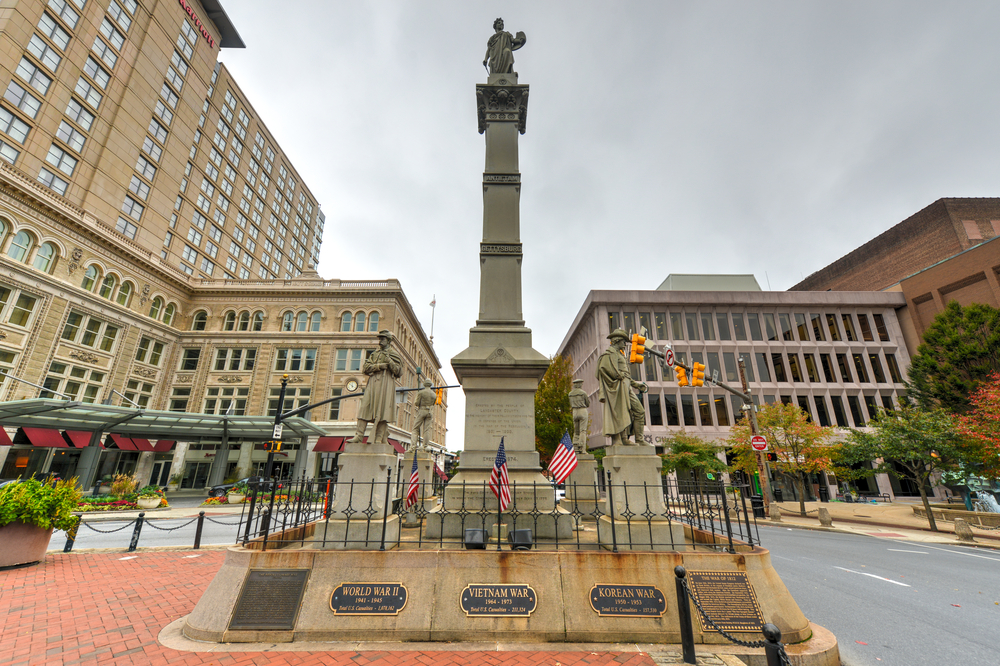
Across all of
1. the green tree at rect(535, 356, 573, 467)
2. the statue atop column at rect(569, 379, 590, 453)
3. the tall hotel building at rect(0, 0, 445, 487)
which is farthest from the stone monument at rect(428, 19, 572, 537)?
the green tree at rect(535, 356, 573, 467)

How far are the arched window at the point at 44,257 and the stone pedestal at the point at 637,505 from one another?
43140mm

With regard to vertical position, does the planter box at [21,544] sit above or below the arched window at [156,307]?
below

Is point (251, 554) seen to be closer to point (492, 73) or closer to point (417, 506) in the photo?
point (417, 506)

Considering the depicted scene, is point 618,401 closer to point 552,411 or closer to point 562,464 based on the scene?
point 562,464

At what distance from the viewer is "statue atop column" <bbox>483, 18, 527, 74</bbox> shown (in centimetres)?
1249

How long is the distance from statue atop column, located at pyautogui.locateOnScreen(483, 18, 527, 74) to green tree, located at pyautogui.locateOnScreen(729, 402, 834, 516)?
2773 centimetres

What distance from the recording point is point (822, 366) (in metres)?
41.9

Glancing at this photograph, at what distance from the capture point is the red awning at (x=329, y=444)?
3775 centimetres

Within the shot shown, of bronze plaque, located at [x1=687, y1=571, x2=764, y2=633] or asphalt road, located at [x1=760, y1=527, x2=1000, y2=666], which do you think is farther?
asphalt road, located at [x1=760, y1=527, x2=1000, y2=666]

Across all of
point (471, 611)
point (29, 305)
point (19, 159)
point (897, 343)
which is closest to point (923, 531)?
point (471, 611)

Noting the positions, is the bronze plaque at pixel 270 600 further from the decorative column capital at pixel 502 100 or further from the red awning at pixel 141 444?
the red awning at pixel 141 444

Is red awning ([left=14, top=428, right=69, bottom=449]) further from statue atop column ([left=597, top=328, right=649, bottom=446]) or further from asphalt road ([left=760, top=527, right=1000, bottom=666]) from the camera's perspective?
asphalt road ([left=760, top=527, right=1000, bottom=666])

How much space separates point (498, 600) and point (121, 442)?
4003 centimetres

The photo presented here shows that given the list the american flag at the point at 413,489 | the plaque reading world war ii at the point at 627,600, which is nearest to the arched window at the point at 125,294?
the american flag at the point at 413,489
